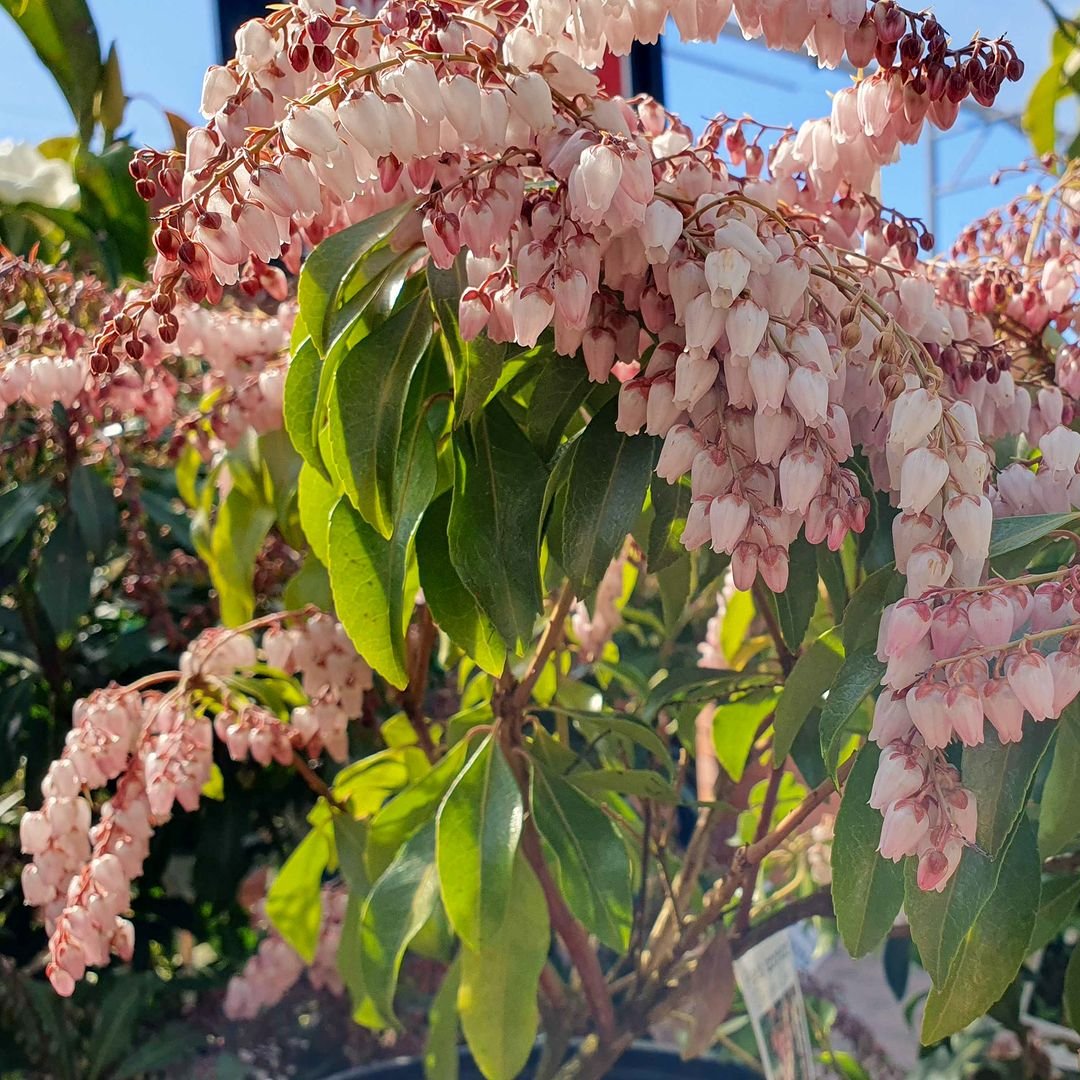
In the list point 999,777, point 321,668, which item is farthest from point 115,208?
point 999,777

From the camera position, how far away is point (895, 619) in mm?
472

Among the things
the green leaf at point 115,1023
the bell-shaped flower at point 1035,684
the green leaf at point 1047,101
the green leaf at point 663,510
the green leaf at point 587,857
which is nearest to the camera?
the bell-shaped flower at point 1035,684

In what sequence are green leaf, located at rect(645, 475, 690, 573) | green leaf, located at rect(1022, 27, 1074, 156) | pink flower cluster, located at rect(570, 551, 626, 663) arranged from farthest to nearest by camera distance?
green leaf, located at rect(1022, 27, 1074, 156)
pink flower cluster, located at rect(570, 551, 626, 663)
green leaf, located at rect(645, 475, 690, 573)

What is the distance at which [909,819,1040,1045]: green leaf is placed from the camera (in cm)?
58

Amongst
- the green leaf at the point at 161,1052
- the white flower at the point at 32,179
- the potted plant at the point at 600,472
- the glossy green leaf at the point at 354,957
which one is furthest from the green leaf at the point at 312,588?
the green leaf at the point at 161,1052

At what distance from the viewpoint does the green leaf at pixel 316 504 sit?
703 millimetres

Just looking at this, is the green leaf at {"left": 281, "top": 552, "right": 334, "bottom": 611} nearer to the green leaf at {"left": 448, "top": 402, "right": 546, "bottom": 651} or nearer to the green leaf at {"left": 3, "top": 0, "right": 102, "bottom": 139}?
the green leaf at {"left": 448, "top": 402, "right": 546, "bottom": 651}

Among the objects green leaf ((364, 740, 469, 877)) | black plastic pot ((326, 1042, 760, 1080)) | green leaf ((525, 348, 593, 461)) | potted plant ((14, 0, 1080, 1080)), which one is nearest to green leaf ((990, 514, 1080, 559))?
potted plant ((14, 0, 1080, 1080))

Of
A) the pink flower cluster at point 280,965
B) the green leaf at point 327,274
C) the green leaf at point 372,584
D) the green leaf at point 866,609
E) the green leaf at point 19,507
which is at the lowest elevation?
the pink flower cluster at point 280,965

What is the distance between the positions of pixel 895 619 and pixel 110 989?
41.2 inches

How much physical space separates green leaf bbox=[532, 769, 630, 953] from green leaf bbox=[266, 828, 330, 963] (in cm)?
27

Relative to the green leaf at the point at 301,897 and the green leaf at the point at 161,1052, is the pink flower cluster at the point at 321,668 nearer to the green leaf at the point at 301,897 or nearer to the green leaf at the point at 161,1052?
the green leaf at the point at 301,897

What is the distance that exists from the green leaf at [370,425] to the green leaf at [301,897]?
1.55ft

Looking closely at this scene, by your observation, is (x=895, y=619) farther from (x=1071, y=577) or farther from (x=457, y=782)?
(x=457, y=782)
